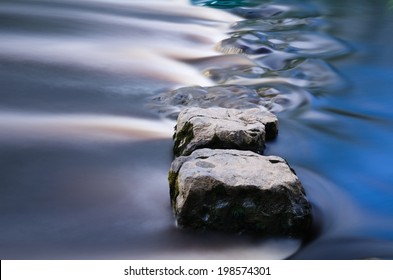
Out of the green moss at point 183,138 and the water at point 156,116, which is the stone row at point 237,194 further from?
the green moss at point 183,138

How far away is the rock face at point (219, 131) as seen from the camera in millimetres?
2629

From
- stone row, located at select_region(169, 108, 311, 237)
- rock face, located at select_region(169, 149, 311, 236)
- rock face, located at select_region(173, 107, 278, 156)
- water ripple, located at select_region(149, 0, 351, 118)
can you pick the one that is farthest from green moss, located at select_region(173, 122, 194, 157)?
water ripple, located at select_region(149, 0, 351, 118)

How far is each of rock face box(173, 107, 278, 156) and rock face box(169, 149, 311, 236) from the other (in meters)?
0.31

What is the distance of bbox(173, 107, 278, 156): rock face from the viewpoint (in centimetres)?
263

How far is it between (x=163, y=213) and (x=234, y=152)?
0.38 meters

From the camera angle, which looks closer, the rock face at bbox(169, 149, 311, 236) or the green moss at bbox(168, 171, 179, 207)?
the rock face at bbox(169, 149, 311, 236)

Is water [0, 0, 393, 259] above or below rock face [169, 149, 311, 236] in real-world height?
above

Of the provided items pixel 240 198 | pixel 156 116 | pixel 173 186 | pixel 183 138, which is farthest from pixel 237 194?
pixel 156 116

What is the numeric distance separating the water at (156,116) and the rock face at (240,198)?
6 centimetres

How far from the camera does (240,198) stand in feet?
7.09

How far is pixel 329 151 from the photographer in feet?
10.6

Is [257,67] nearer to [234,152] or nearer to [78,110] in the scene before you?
[78,110]

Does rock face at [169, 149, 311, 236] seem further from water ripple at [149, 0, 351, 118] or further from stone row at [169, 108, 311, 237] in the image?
water ripple at [149, 0, 351, 118]

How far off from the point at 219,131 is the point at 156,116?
0.83 m
